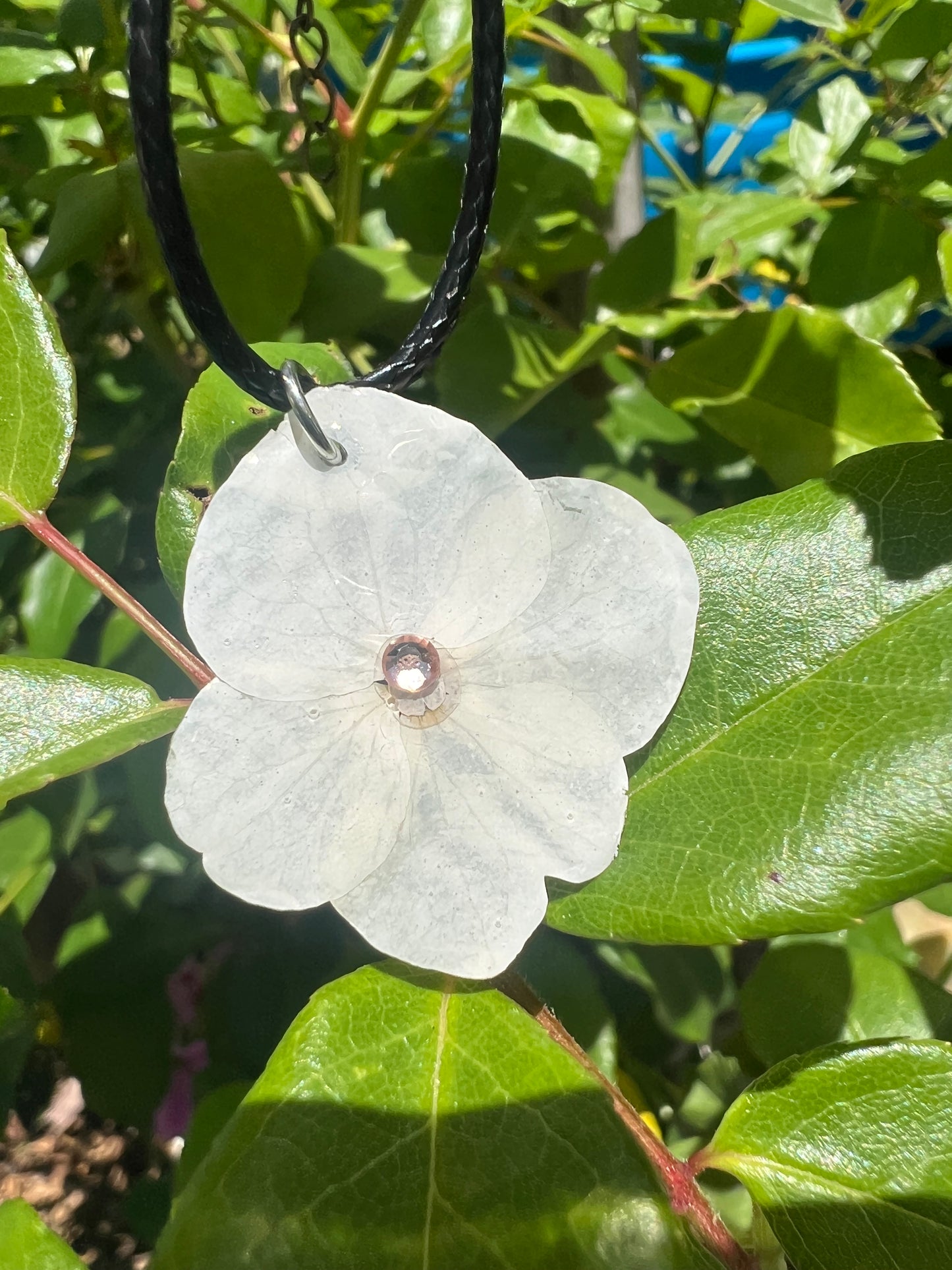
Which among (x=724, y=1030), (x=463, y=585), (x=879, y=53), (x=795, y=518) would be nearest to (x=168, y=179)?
(x=463, y=585)

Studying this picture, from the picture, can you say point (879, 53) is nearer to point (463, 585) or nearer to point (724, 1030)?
point (463, 585)

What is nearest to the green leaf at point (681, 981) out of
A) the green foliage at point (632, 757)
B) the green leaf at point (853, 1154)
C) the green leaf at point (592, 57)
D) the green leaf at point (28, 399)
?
the green foliage at point (632, 757)

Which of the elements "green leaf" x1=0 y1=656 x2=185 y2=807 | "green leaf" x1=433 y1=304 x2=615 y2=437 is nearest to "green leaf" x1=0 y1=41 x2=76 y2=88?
"green leaf" x1=433 y1=304 x2=615 y2=437

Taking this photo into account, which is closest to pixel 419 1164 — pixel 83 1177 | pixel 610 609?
pixel 610 609

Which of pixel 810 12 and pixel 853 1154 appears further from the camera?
pixel 810 12

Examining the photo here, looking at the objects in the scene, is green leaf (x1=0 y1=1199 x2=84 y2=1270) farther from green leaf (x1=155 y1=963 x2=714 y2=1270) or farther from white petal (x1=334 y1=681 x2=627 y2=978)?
white petal (x1=334 y1=681 x2=627 y2=978)

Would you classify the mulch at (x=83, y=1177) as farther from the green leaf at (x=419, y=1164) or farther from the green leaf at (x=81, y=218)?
the green leaf at (x=81, y=218)

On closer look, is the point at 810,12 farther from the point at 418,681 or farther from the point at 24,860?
the point at 24,860
